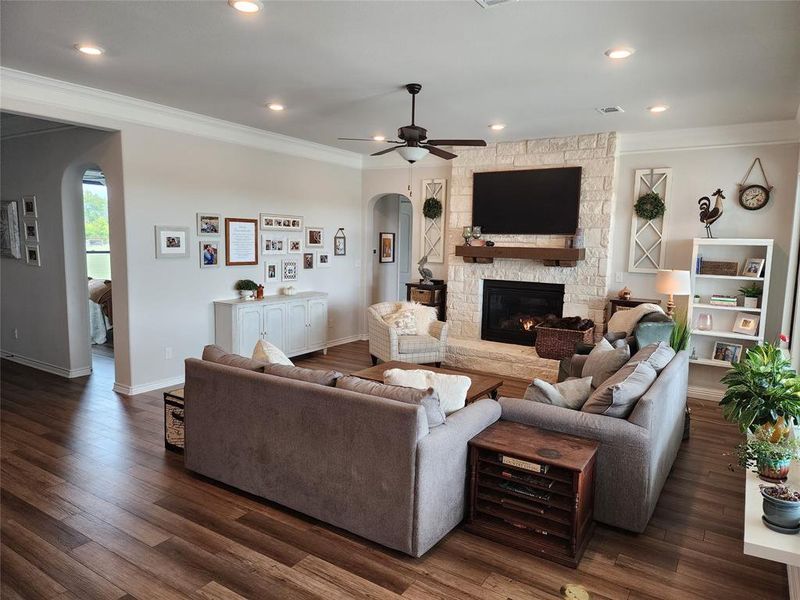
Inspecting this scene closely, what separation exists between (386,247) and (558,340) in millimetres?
3823

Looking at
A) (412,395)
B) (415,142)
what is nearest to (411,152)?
(415,142)

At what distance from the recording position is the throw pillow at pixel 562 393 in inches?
126

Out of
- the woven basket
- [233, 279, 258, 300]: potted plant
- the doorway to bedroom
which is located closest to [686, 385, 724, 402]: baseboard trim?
the woven basket

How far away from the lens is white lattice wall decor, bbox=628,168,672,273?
5871 millimetres

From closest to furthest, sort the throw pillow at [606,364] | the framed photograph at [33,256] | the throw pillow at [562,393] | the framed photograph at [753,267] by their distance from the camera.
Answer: the throw pillow at [562,393] < the throw pillow at [606,364] < the framed photograph at [753,267] < the framed photograph at [33,256]

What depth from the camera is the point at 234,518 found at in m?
2.99

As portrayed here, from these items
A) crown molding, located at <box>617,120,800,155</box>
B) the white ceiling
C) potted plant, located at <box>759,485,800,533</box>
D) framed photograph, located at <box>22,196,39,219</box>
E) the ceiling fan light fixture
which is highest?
the white ceiling

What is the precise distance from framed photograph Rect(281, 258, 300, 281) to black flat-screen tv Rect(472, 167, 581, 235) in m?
2.47

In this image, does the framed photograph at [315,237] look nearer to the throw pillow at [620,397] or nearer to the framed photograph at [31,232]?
the framed photograph at [31,232]

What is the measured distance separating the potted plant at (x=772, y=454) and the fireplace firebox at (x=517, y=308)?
4315 millimetres

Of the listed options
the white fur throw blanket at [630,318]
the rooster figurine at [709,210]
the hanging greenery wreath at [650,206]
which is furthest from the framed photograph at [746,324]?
the hanging greenery wreath at [650,206]

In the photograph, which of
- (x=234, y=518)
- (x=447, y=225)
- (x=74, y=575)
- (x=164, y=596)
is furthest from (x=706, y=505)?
(x=447, y=225)

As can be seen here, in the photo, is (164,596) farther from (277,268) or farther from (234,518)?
(277,268)

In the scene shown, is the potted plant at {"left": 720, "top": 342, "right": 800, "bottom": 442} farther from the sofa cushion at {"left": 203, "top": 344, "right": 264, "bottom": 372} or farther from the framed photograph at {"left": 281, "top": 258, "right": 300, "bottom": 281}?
the framed photograph at {"left": 281, "top": 258, "right": 300, "bottom": 281}
